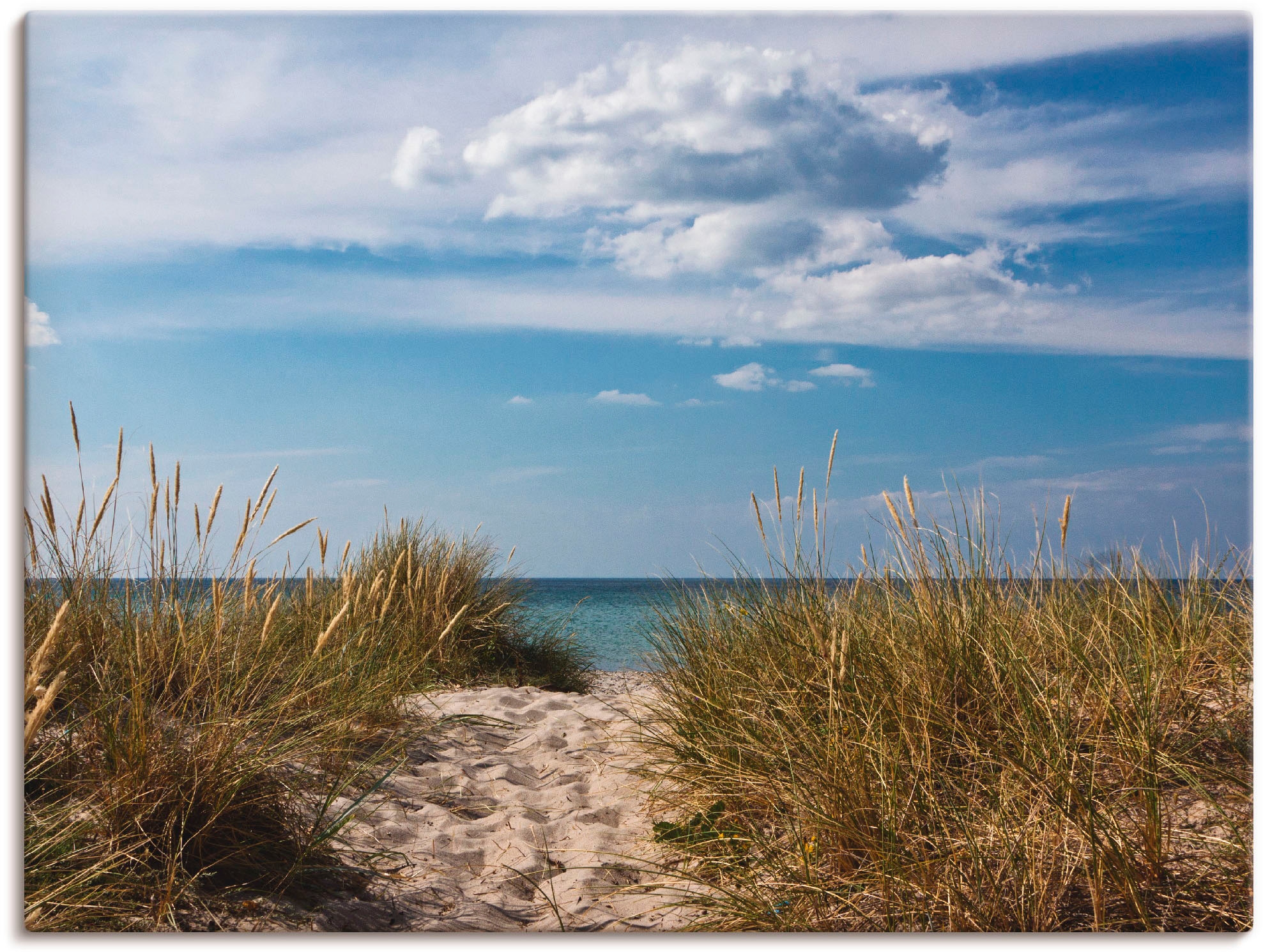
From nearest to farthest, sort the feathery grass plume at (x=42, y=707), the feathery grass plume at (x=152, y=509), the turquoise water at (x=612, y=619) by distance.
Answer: the feathery grass plume at (x=42, y=707) → the feathery grass plume at (x=152, y=509) → the turquoise water at (x=612, y=619)

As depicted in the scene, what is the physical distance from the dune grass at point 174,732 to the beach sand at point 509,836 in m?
0.14

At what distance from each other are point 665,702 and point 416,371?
5.10 ft

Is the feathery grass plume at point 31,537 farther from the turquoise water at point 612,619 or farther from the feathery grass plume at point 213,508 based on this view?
the turquoise water at point 612,619

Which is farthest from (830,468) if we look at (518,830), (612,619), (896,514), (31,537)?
(612,619)

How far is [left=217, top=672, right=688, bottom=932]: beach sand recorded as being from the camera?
2033 mm

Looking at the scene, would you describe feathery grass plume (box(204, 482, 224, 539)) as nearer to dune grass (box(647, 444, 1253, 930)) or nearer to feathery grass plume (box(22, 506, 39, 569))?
feathery grass plume (box(22, 506, 39, 569))

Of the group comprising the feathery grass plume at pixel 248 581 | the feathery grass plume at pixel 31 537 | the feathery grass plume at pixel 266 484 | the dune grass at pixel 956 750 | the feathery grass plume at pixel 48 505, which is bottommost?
the dune grass at pixel 956 750

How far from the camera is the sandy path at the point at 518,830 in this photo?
2.08m

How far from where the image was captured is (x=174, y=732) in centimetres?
203

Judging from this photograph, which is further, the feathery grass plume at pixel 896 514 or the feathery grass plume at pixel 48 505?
the feathery grass plume at pixel 896 514

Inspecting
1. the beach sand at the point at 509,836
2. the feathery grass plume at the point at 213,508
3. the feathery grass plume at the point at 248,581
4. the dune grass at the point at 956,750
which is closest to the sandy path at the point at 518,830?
the beach sand at the point at 509,836

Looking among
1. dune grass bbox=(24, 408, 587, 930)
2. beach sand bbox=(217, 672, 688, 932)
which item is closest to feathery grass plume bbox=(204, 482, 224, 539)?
dune grass bbox=(24, 408, 587, 930)

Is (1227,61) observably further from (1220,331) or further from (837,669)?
(837,669)

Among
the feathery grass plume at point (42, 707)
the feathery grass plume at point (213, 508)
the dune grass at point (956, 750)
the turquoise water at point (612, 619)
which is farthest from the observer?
the turquoise water at point (612, 619)
